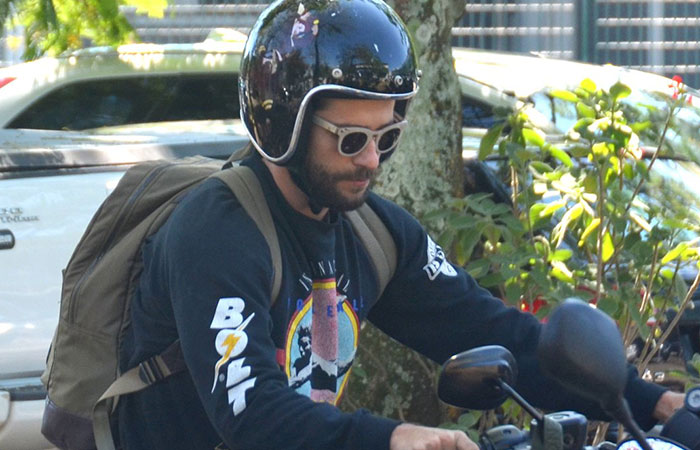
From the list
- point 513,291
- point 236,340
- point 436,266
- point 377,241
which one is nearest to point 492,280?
point 513,291

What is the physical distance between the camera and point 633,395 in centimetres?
257

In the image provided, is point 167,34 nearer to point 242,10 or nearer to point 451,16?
point 242,10

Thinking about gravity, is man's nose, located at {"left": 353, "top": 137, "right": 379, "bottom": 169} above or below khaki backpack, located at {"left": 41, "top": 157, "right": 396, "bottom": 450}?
above

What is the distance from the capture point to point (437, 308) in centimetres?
288

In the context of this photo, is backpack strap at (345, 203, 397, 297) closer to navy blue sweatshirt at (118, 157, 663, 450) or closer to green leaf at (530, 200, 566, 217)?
navy blue sweatshirt at (118, 157, 663, 450)

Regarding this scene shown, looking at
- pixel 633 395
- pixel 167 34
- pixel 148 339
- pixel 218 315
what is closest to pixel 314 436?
pixel 218 315

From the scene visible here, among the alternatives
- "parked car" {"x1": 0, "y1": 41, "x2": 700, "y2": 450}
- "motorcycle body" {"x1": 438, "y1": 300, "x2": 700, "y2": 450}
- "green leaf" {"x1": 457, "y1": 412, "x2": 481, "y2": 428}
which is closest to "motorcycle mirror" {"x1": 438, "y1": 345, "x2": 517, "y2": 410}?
"motorcycle body" {"x1": 438, "y1": 300, "x2": 700, "y2": 450}

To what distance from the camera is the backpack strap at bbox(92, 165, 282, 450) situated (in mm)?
2463

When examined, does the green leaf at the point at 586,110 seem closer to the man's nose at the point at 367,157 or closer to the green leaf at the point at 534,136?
the green leaf at the point at 534,136

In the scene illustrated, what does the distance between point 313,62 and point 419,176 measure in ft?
6.88

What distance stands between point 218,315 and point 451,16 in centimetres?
258

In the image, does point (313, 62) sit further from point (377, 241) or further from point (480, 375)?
point (480, 375)

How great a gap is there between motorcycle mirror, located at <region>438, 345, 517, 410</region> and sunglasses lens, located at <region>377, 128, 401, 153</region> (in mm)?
523

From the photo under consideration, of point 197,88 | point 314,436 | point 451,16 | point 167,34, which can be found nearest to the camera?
point 314,436
